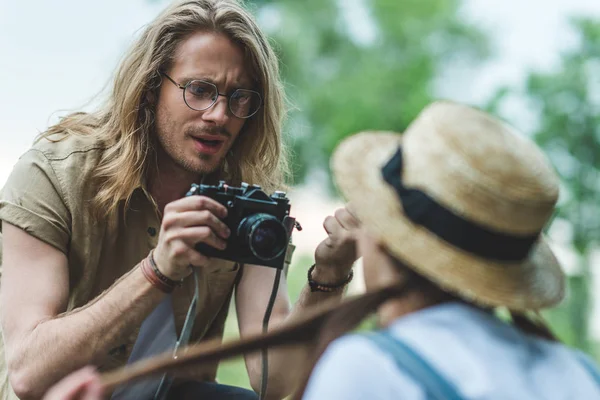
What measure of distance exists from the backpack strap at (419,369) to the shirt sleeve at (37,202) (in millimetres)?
1250

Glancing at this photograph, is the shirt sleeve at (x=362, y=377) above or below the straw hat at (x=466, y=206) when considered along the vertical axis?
below

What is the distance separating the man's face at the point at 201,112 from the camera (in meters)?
2.34

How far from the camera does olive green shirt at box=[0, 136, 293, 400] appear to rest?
Answer: 2.21m

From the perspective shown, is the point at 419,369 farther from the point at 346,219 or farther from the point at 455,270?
the point at 346,219

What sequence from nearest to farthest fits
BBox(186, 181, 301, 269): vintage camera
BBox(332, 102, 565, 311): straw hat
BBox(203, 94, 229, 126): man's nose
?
BBox(332, 102, 565, 311): straw hat → BBox(186, 181, 301, 269): vintage camera → BBox(203, 94, 229, 126): man's nose

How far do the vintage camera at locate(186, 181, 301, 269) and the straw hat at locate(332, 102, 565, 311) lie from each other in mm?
628

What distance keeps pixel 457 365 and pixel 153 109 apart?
1.50 meters

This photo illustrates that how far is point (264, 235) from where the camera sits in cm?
198

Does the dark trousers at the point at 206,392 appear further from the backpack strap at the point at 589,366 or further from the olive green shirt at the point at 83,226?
the backpack strap at the point at 589,366

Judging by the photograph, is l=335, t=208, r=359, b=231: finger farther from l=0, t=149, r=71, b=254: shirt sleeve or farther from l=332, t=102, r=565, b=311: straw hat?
l=0, t=149, r=71, b=254: shirt sleeve

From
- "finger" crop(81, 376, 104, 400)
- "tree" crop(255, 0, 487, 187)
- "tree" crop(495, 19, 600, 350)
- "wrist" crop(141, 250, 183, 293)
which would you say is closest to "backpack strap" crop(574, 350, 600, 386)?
"finger" crop(81, 376, 104, 400)

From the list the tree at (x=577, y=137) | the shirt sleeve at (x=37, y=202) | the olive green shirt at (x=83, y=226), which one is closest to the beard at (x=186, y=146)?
the olive green shirt at (x=83, y=226)

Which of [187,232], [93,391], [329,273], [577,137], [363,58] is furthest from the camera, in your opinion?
[363,58]

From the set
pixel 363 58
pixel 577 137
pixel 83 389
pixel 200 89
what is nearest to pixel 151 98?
pixel 200 89
